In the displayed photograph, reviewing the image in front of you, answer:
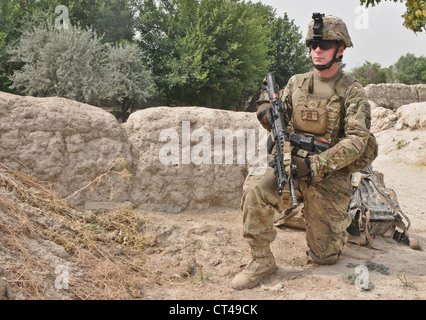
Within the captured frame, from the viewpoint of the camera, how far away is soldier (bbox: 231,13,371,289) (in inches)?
131

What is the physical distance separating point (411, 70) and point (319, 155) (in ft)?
97.5

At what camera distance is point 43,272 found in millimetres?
2748

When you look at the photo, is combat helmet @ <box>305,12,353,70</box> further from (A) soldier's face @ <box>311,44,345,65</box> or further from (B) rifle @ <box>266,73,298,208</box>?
(B) rifle @ <box>266,73,298,208</box>

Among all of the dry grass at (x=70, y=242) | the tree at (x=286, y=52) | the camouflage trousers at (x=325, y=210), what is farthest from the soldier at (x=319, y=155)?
the tree at (x=286, y=52)

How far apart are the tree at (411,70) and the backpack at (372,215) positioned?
2711 centimetres

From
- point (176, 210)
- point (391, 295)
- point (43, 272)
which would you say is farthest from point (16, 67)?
point (391, 295)

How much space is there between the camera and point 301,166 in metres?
3.30

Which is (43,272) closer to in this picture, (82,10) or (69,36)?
(69,36)

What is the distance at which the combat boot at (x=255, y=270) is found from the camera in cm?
324

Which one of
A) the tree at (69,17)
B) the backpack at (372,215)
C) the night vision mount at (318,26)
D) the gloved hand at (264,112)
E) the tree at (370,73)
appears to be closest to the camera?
the night vision mount at (318,26)

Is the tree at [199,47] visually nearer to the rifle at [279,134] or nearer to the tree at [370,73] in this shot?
the rifle at [279,134]

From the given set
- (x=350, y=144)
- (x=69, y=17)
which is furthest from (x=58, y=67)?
(x=350, y=144)

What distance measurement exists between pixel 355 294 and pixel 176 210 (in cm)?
215

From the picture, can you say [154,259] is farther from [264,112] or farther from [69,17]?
[69,17]
